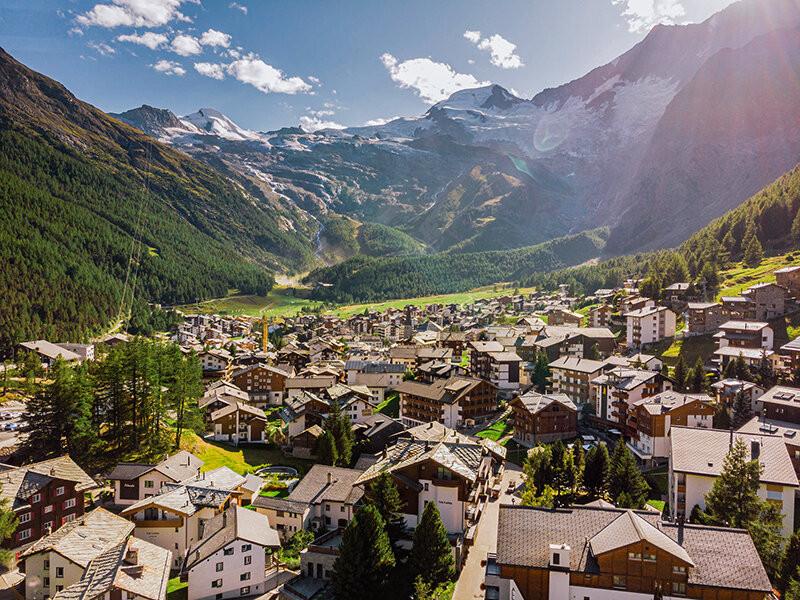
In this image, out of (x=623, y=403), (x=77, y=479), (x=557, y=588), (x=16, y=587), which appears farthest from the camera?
(x=623, y=403)

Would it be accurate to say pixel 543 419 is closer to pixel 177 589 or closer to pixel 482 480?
pixel 482 480

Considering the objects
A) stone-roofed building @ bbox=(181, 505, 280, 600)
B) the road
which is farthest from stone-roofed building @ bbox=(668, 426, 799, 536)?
stone-roofed building @ bbox=(181, 505, 280, 600)

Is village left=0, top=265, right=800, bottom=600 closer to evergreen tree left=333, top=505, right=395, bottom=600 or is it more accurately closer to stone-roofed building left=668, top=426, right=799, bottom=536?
Answer: stone-roofed building left=668, top=426, right=799, bottom=536

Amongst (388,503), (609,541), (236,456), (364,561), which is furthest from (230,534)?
(236,456)

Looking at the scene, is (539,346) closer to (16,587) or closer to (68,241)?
(16,587)

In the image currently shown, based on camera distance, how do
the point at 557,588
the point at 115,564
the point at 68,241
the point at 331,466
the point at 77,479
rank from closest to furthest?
the point at 557,588
the point at 115,564
the point at 77,479
the point at 331,466
the point at 68,241

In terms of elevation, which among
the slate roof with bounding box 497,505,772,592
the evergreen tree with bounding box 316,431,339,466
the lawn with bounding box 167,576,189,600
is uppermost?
the slate roof with bounding box 497,505,772,592

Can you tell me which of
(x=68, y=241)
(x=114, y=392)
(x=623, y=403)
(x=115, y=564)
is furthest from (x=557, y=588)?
(x=68, y=241)

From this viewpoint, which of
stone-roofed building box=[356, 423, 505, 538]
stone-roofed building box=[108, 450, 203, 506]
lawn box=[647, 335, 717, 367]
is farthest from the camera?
lawn box=[647, 335, 717, 367]
